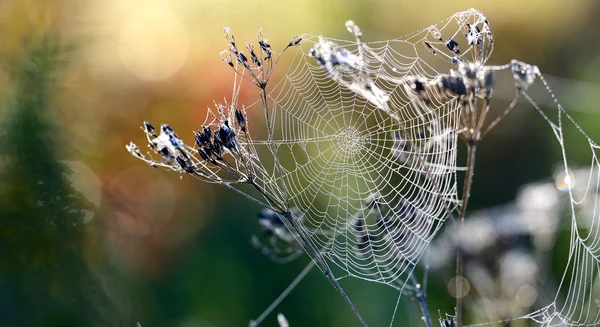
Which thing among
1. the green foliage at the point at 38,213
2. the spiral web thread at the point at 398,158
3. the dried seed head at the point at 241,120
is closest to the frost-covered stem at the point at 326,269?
the spiral web thread at the point at 398,158

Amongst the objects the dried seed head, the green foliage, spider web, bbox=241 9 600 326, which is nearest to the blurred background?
the green foliage

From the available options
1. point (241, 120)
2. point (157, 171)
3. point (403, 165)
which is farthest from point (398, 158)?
point (157, 171)

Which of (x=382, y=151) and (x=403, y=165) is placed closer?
(x=403, y=165)

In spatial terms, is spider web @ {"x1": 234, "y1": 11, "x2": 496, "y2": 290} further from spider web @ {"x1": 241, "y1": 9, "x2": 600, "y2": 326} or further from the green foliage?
the green foliage

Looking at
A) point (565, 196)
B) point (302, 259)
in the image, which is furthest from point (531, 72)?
point (302, 259)

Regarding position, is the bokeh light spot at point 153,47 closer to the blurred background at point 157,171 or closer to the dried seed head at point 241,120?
the blurred background at point 157,171

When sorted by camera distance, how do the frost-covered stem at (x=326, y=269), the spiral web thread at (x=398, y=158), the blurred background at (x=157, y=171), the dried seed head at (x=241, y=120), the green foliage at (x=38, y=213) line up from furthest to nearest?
1. the blurred background at (x=157, y=171)
2. the green foliage at (x=38, y=213)
3. the dried seed head at (x=241, y=120)
4. the spiral web thread at (x=398, y=158)
5. the frost-covered stem at (x=326, y=269)

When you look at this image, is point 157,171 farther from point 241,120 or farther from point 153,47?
point 241,120

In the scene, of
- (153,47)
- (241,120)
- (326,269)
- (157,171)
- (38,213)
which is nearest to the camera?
(326,269)
